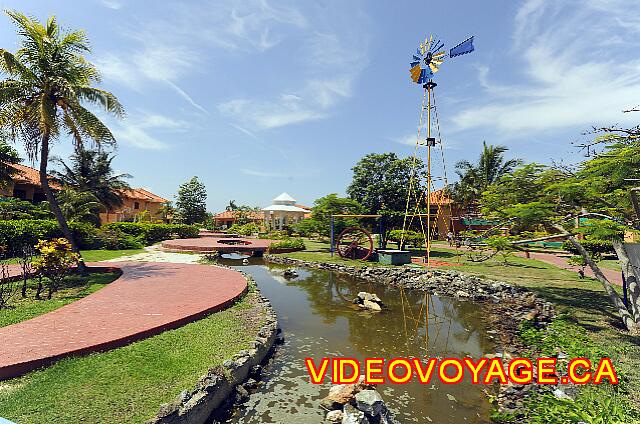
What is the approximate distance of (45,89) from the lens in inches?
408

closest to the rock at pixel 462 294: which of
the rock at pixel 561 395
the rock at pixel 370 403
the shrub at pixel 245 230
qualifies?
the rock at pixel 561 395

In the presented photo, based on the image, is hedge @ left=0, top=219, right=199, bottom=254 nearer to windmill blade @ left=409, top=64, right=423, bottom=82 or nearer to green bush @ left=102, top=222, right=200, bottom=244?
green bush @ left=102, top=222, right=200, bottom=244

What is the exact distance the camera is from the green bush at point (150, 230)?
A: 2380 cm

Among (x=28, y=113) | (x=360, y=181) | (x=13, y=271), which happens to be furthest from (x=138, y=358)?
(x=360, y=181)

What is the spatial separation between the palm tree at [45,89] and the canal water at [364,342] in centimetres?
875

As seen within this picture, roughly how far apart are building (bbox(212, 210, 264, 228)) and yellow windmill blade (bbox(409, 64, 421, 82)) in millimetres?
37290

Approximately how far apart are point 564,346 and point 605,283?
2.26 meters

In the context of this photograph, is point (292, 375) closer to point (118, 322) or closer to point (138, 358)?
point (138, 358)

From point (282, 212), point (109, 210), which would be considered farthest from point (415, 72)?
point (109, 210)

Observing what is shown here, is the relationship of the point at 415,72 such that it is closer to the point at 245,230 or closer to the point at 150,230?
the point at 150,230

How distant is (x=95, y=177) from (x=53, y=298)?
2419 cm

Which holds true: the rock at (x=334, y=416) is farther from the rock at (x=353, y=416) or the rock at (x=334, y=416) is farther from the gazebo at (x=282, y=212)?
the gazebo at (x=282, y=212)

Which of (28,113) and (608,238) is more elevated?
(28,113)

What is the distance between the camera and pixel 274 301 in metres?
11.2
